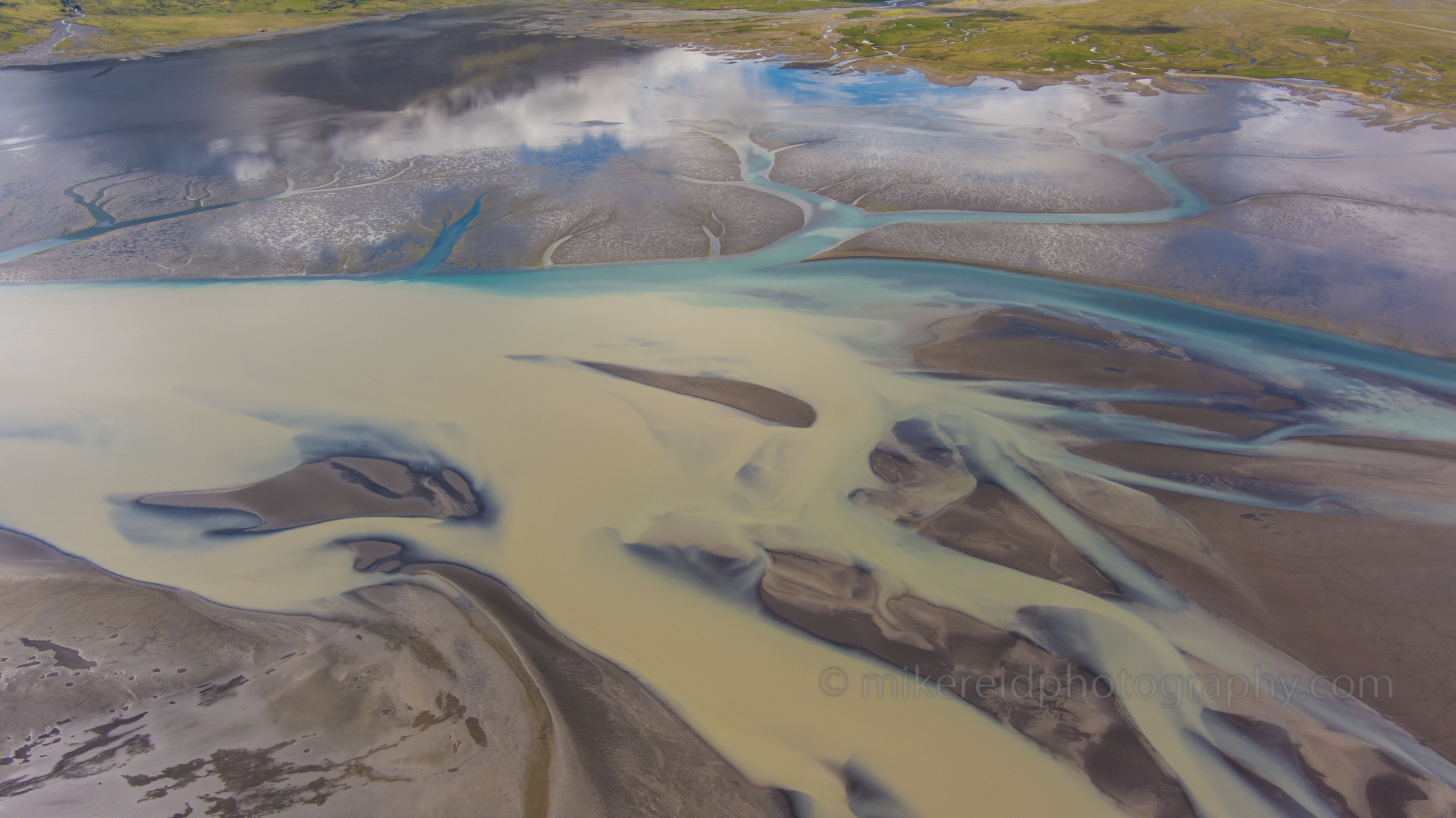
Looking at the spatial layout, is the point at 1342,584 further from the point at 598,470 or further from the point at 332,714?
the point at 332,714

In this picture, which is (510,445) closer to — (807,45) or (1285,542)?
(1285,542)

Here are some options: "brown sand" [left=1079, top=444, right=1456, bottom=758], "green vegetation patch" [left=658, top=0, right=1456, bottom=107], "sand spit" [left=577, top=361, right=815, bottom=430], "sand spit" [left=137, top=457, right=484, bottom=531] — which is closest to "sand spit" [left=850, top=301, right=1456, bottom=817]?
"brown sand" [left=1079, top=444, right=1456, bottom=758]

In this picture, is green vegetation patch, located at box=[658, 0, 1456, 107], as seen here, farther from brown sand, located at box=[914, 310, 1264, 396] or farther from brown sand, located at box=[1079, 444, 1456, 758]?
brown sand, located at box=[1079, 444, 1456, 758]

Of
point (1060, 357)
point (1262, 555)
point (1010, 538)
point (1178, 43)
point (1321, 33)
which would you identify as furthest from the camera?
point (1321, 33)

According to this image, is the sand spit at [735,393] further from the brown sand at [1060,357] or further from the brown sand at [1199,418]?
the brown sand at [1199,418]

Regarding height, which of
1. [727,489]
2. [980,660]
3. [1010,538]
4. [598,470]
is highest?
[598,470]

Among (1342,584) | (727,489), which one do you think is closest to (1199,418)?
(1342,584)
